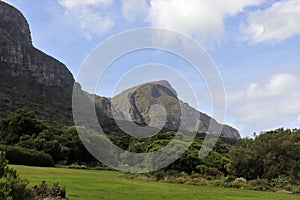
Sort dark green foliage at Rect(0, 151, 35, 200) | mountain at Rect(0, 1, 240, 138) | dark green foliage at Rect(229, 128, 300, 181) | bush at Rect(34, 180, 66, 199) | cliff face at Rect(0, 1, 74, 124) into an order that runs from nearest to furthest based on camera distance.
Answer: dark green foliage at Rect(0, 151, 35, 200)
bush at Rect(34, 180, 66, 199)
mountain at Rect(0, 1, 240, 138)
dark green foliage at Rect(229, 128, 300, 181)
cliff face at Rect(0, 1, 74, 124)

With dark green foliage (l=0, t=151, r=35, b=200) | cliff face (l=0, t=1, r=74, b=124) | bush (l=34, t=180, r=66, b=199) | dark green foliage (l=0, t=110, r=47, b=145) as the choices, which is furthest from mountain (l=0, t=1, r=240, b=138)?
dark green foliage (l=0, t=151, r=35, b=200)

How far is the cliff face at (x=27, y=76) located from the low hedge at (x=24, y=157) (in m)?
29.0

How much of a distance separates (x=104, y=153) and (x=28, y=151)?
27.2 feet

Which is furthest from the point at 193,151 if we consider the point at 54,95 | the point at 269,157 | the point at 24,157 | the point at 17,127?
the point at 54,95

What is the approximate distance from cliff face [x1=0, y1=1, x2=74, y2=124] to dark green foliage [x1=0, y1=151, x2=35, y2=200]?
56333 mm

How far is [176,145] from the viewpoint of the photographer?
35625mm

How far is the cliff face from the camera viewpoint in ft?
247

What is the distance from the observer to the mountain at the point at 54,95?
75.7 ft

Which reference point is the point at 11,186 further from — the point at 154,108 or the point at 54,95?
the point at 54,95

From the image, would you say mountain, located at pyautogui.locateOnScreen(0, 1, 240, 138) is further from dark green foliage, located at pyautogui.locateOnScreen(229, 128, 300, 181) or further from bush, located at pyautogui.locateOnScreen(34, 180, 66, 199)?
bush, located at pyautogui.locateOnScreen(34, 180, 66, 199)

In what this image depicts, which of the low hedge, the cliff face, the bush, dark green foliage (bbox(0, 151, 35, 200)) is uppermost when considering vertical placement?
the cliff face

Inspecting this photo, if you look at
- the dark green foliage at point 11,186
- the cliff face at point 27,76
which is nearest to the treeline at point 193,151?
the cliff face at point 27,76

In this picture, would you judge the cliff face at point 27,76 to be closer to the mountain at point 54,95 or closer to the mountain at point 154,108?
the mountain at point 54,95

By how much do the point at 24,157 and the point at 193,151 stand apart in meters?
15.2
